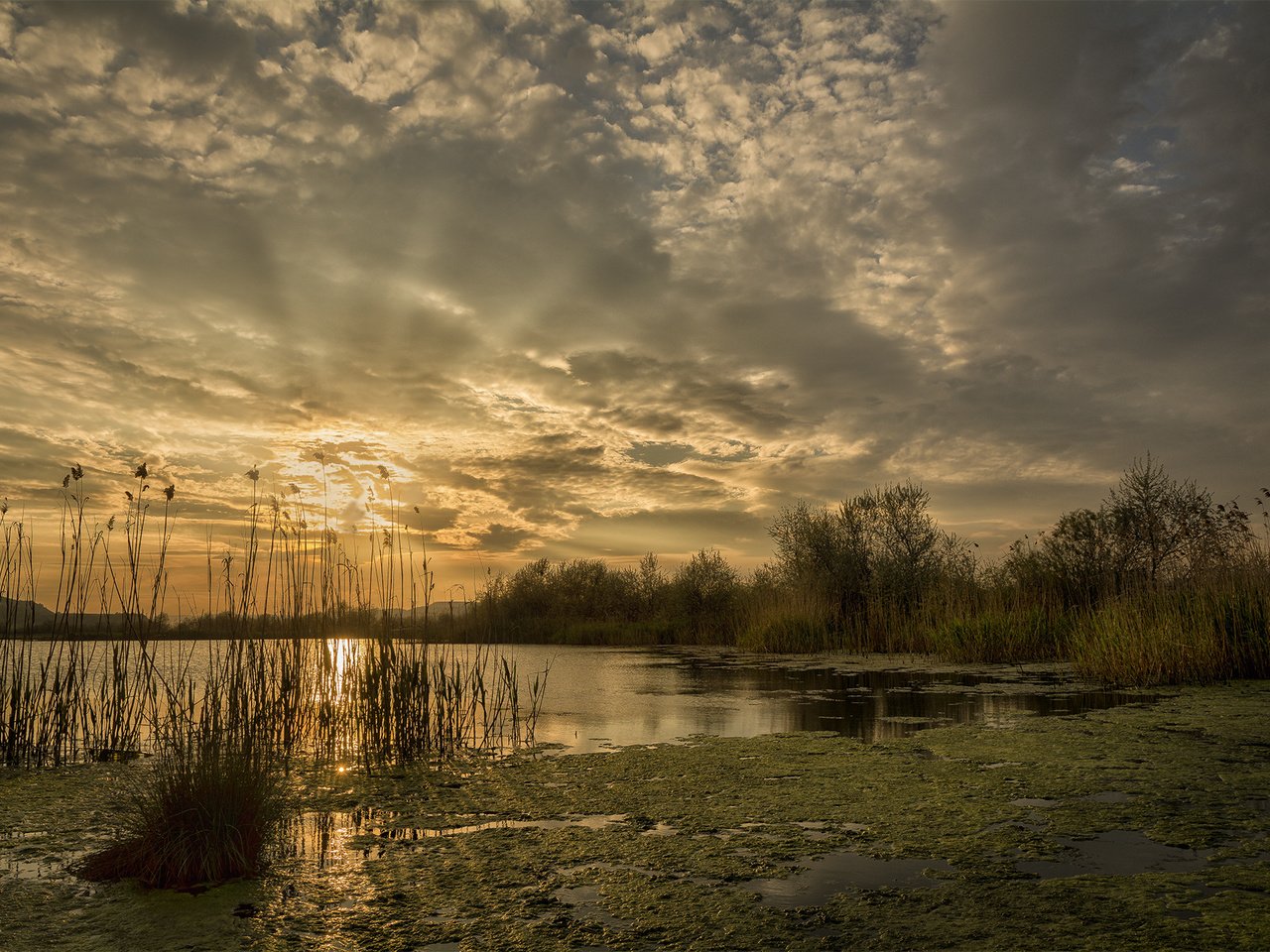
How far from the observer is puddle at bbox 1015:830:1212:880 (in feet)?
10.2

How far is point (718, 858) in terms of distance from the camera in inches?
131

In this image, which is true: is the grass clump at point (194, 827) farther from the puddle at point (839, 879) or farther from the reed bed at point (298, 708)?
the reed bed at point (298, 708)

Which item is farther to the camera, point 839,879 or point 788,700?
point 788,700

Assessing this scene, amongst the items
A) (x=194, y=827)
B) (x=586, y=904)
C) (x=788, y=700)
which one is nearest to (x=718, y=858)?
(x=586, y=904)

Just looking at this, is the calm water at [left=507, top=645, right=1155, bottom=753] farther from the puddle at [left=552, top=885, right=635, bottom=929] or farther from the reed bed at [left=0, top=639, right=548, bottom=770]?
the puddle at [left=552, top=885, right=635, bottom=929]

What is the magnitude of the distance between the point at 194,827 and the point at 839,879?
2473mm

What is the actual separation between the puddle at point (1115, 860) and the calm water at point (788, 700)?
2.77 meters

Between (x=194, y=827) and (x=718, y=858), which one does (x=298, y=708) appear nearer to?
(x=194, y=827)

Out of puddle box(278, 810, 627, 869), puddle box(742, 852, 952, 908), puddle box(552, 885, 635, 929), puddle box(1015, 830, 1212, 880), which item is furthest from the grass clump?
puddle box(1015, 830, 1212, 880)

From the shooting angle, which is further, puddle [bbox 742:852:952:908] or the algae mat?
puddle [bbox 742:852:952:908]

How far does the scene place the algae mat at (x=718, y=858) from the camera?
263 cm

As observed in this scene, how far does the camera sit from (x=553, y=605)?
106 ft

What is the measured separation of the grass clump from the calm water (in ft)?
9.49

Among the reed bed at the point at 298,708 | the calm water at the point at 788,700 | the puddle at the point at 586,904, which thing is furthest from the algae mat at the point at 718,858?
the calm water at the point at 788,700
